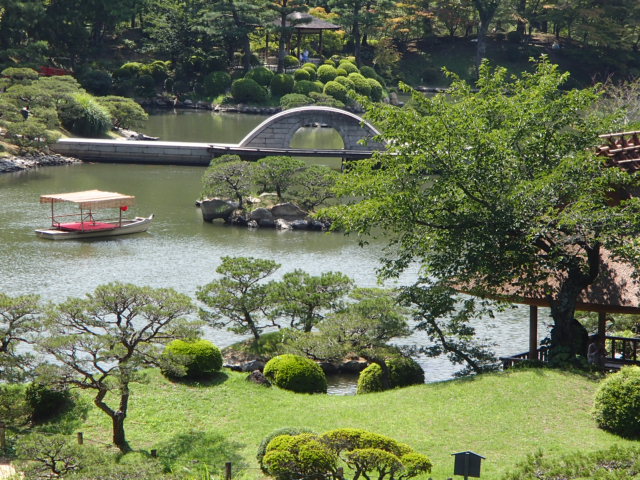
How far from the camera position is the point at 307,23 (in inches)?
2876

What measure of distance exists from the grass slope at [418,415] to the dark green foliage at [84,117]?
3466 centimetres

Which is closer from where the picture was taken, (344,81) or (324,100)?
(324,100)

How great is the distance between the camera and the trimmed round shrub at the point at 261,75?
231 ft

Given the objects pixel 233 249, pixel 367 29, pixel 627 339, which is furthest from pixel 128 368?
pixel 367 29

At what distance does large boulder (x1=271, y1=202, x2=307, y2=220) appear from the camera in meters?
36.8

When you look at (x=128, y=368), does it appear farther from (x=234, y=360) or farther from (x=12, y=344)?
(x=234, y=360)

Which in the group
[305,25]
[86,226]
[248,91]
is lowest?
[86,226]

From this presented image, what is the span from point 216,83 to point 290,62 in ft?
22.0

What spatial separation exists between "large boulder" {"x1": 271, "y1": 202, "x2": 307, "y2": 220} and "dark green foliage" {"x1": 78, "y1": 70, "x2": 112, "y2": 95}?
32.9 metres

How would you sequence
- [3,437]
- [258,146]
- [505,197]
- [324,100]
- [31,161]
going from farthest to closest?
[324,100] → [258,146] → [31,161] → [505,197] → [3,437]

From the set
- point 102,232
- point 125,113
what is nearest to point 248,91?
point 125,113

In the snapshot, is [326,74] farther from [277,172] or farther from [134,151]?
[277,172]

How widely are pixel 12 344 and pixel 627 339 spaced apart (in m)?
11.7

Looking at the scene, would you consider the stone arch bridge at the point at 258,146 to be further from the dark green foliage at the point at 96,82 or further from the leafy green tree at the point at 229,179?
the dark green foliage at the point at 96,82
